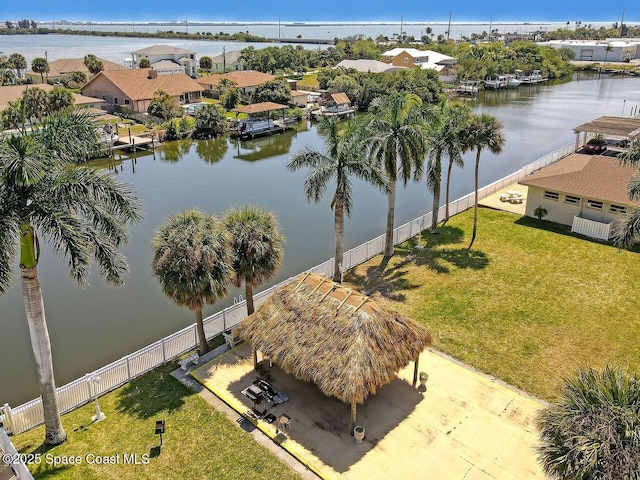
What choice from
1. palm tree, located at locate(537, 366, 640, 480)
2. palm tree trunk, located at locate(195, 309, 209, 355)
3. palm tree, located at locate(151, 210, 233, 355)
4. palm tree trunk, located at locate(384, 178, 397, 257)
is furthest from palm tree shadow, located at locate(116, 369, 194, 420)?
palm tree trunk, located at locate(384, 178, 397, 257)

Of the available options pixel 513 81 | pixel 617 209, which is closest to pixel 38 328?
pixel 617 209

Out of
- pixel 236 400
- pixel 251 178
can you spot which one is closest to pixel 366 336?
pixel 236 400

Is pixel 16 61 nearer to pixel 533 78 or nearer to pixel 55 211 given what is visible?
pixel 55 211

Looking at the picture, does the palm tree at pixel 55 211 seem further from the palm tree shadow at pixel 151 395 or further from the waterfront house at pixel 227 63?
the waterfront house at pixel 227 63

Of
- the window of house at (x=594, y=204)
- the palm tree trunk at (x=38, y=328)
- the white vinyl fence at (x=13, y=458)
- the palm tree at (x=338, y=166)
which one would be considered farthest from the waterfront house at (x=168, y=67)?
the white vinyl fence at (x=13, y=458)

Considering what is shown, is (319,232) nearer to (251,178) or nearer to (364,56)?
(251,178)

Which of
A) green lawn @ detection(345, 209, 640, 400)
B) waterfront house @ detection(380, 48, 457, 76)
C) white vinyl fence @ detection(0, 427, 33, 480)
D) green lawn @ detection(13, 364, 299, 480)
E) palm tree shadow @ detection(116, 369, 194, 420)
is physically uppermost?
waterfront house @ detection(380, 48, 457, 76)

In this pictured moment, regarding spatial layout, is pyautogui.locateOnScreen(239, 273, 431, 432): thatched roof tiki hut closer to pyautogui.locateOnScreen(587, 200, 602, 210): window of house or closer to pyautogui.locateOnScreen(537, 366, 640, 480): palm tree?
pyautogui.locateOnScreen(537, 366, 640, 480): palm tree

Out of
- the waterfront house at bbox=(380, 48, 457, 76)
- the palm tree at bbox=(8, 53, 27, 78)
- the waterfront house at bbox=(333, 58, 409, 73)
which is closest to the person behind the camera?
the palm tree at bbox=(8, 53, 27, 78)
